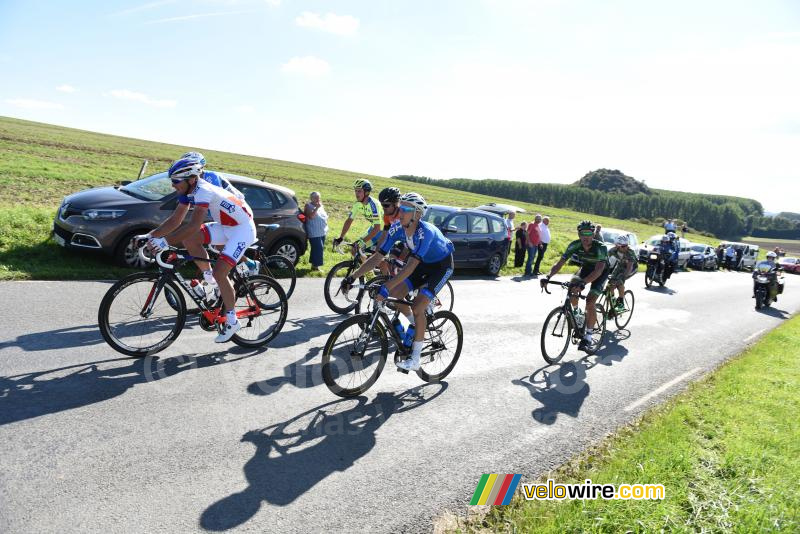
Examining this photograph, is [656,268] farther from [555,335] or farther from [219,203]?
[219,203]

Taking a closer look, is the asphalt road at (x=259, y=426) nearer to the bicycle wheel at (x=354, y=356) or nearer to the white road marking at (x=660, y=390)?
the white road marking at (x=660, y=390)

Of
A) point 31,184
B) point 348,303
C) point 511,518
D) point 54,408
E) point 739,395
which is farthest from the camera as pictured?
point 31,184

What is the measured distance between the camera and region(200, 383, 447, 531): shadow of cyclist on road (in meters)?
3.16

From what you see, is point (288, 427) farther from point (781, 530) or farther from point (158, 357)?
point (781, 530)

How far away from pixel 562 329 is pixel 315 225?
5914 millimetres

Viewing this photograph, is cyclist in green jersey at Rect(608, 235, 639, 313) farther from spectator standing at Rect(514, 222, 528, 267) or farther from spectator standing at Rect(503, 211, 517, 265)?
spectator standing at Rect(514, 222, 528, 267)

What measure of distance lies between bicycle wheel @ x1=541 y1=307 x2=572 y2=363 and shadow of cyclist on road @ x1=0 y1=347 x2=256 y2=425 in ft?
14.1

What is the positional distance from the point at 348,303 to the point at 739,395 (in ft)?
18.9

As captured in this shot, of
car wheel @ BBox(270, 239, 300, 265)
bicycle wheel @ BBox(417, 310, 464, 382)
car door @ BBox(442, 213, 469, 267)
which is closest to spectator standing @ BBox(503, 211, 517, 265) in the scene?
car door @ BBox(442, 213, 469, 267)

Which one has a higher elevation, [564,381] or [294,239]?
[294,239]

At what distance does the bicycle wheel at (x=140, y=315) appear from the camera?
495 centimetres

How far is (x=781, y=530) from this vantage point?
3.41 meters

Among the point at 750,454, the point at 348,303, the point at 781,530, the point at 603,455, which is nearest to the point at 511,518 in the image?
the point at 603,455

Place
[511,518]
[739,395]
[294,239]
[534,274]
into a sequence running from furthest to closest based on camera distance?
[534,274], [294,239], [739,395], [511,518]
